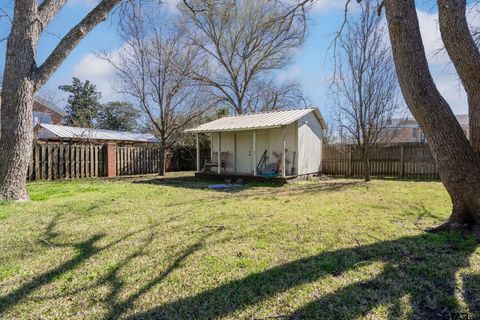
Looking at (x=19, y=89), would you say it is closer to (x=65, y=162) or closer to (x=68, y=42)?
(x=68, y=42)

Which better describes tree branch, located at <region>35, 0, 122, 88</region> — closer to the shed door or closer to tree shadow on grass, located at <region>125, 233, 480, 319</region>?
tree shadow on grass, located at <region>125, 233, 480, 319</region>

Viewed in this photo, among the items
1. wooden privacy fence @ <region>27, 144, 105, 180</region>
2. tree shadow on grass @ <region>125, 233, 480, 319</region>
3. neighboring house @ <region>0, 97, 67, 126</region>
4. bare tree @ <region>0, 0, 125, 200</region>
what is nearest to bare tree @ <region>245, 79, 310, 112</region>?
wooden privacy fence @ <region>27, 144, 105, 180</region>

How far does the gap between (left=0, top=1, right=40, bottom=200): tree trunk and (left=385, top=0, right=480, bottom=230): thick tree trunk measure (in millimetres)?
6793

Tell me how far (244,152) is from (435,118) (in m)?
9.22

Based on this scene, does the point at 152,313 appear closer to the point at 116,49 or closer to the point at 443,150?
the point at 443,150

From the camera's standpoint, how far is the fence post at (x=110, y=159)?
1326cm

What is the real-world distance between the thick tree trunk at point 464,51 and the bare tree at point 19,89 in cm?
711

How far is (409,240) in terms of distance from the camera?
11.6 ft

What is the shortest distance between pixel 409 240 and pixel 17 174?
279 inches

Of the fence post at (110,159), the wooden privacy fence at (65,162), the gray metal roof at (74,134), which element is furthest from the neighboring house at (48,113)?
the wooden privacy fence at (65,162)

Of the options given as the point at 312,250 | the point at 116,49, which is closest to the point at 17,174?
the point at 312,250

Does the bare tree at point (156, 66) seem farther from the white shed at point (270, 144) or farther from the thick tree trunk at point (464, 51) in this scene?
the thick tree trunk at point (464, 51)

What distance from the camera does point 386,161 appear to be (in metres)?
13.2

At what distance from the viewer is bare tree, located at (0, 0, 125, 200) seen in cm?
570
